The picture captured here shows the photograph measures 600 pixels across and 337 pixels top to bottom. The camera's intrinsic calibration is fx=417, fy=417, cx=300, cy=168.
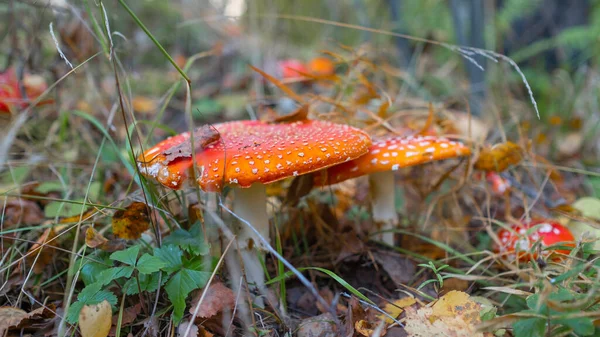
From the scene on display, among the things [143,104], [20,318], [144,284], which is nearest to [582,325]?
[144,284]

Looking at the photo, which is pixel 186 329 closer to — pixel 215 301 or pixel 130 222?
pixel 215 301

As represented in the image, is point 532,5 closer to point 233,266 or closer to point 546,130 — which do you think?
point 546,130

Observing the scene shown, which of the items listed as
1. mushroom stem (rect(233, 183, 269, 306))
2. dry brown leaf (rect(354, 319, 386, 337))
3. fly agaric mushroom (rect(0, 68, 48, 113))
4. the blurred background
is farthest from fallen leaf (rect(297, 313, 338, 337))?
fly agaric mushroom (rect(0, 68, 48, 113))

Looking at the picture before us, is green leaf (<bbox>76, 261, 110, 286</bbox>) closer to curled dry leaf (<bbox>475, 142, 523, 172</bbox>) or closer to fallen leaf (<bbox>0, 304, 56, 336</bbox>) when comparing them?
fallen leaf (<bbox>0, 304, 56, 336</bbox>)

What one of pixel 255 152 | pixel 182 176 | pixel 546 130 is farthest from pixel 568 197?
pixel 182 176

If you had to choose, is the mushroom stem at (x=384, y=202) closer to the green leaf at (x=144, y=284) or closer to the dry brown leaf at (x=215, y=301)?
the dry brown leaf at (x=215, y=301)

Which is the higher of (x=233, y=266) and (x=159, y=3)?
(x=159, y=3)
